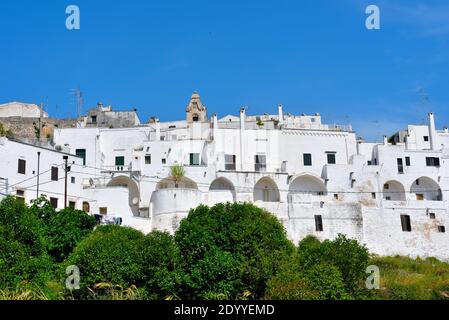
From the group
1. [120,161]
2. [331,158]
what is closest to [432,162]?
[331,158]

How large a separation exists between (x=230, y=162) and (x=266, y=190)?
433 centimetres

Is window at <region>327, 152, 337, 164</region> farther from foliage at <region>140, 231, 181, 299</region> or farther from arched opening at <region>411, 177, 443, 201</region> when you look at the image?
foliage at <region>140, 231, 181, 299</region>

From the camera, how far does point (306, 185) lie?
5909 cm

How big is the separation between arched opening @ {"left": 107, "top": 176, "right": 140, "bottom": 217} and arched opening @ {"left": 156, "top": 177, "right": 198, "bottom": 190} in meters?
2.16

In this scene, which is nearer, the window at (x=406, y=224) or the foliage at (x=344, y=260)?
the foliage at (x=344, y=260)

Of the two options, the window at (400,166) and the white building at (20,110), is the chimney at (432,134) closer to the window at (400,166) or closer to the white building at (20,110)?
the window at (400,166)

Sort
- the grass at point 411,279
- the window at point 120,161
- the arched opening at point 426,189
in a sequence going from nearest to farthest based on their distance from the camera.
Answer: the grass at point 411,279, the arched opening at point 426,189, the window at point 120,161

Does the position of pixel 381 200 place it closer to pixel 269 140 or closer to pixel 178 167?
pixel 269 140

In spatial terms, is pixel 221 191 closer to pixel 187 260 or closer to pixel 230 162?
pixel 230 162

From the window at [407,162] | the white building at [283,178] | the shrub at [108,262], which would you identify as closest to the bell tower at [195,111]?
the white building at [283,178]

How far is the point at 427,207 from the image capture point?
54.9m

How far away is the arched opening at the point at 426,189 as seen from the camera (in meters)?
58.8

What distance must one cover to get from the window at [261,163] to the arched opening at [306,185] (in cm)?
317
